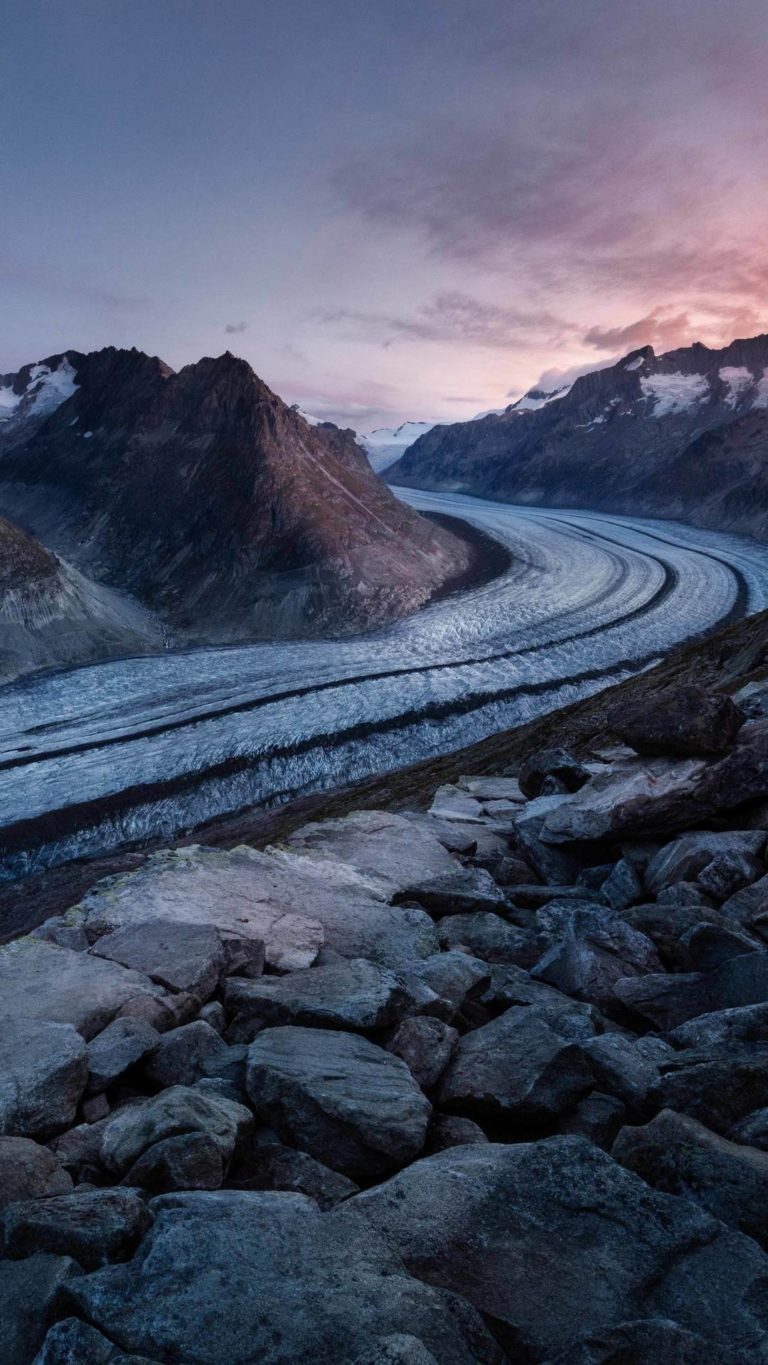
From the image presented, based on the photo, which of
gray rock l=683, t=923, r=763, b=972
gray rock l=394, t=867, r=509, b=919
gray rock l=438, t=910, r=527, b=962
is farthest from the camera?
gray rock l=394, t=867, r=509, b=919

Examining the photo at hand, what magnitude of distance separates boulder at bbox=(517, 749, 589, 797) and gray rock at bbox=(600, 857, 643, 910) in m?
3.58

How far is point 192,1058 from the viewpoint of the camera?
534 cm

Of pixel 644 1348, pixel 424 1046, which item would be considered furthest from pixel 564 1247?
pixel 424 1046

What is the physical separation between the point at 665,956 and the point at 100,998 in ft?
16.3

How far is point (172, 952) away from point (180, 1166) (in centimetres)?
306

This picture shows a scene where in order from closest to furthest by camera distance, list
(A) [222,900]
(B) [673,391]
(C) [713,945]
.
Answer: (C) [713,945] < (A) [222,900] < (B) [673,391]

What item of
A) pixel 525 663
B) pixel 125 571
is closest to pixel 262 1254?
pixel 525 663

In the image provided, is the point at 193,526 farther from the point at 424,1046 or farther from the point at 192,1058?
the point at 424,1046

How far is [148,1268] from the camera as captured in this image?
3.31 metres

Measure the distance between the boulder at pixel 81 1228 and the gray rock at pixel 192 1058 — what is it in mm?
1406

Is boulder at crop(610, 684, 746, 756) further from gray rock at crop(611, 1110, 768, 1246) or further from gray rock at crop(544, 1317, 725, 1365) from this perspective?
gray rock at crop(544, 1317, 725, 1365)

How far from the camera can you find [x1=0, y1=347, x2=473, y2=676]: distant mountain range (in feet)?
154

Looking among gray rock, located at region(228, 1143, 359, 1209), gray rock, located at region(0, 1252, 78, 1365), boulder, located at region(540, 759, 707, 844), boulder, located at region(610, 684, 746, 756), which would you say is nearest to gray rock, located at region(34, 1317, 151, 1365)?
gray rock, located at region(0, 1252, 78, 1365)

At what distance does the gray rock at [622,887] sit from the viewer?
818cm
